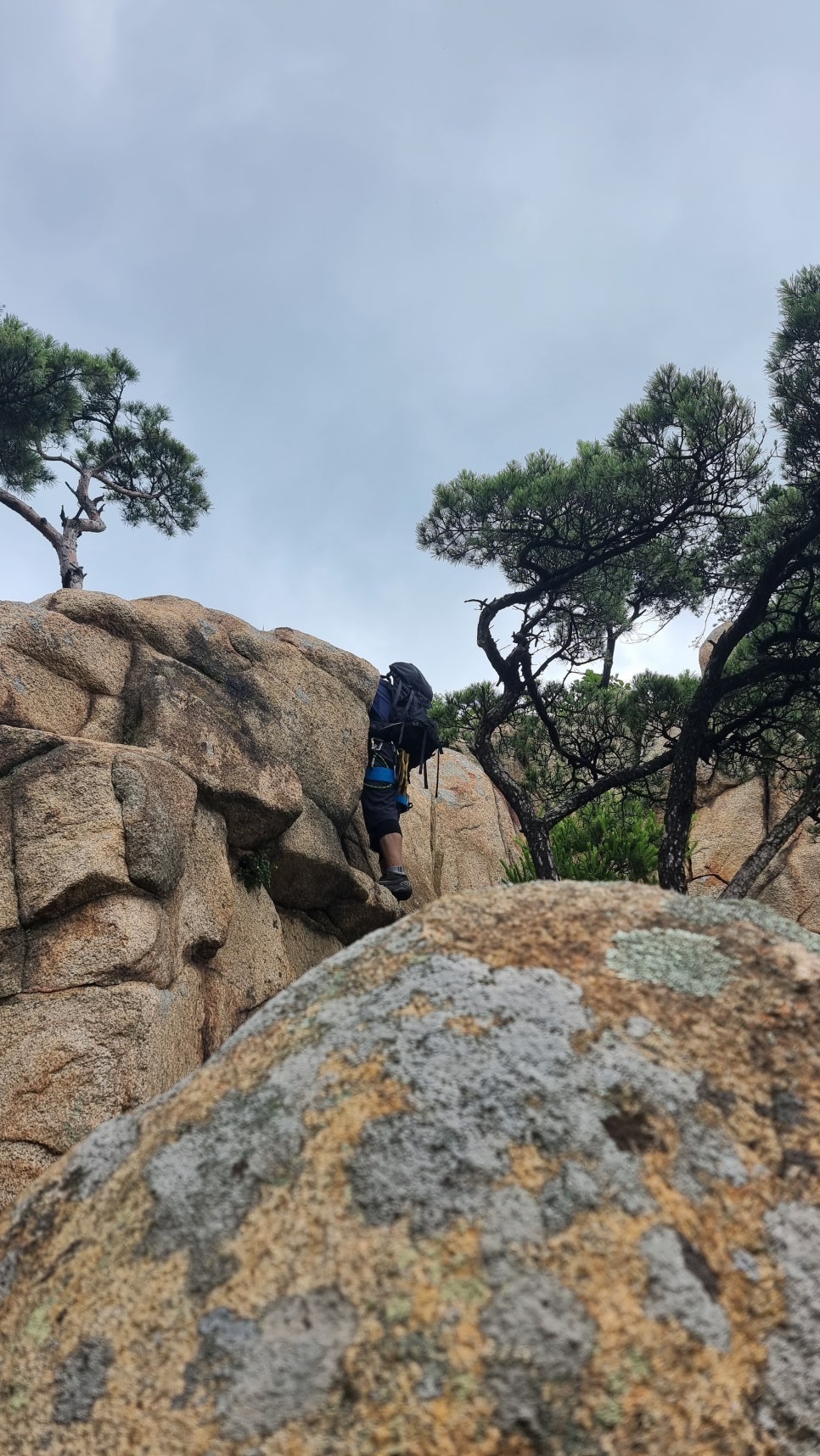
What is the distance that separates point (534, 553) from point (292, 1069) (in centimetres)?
1182

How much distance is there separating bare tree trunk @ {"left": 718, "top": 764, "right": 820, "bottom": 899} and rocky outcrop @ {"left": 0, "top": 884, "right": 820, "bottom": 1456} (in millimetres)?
9109

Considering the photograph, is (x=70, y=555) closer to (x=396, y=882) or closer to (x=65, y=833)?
(x=396, y=882)

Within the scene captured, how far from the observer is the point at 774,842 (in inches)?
454

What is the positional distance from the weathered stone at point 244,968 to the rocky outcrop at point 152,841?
0.02 metres

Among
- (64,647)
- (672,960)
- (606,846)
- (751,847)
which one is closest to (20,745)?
(64,647)

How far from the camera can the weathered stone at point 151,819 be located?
6.81m

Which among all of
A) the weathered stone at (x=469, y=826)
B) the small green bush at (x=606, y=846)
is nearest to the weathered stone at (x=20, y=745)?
the small green bush at (x=606, y=846)

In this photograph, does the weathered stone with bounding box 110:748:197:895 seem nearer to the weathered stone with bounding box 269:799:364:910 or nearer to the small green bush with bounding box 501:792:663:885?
the weathered stone with bounding box 269:799:364:910

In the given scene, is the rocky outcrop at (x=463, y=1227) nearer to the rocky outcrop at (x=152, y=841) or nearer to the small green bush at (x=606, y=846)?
the rocky outcrop at (x=152, y=841)

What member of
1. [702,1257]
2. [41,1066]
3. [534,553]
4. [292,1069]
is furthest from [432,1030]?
[534,553]

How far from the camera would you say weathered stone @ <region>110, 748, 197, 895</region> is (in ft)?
22.4

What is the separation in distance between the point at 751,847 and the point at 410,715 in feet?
27.1

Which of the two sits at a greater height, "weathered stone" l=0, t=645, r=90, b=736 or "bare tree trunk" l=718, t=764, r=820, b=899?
"weathered stone" l=0, t=645, r=90, b=736

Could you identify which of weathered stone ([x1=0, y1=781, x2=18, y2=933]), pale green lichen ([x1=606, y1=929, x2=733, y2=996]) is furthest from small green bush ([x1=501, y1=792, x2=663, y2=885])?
pale green lichen ([x1=606, y1=929, x2=733, y2=996])
